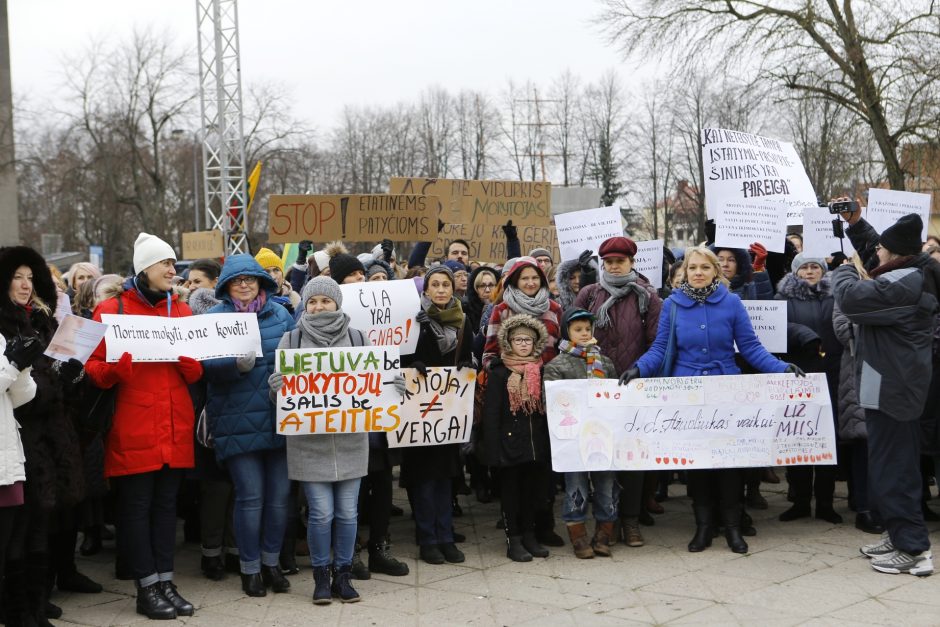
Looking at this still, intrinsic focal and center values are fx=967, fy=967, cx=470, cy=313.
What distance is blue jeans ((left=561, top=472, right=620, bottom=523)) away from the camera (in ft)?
21.5

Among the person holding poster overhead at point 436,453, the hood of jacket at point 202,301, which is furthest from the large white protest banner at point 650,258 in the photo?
the hood of jacket at point 202,301

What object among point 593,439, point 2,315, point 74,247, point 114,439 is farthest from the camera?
point 74,247

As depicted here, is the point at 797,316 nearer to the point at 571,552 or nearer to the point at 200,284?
the point at 571,552

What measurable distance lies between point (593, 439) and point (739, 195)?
3.21 metres

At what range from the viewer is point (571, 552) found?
263 inches

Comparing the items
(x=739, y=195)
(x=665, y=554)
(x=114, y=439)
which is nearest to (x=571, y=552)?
(x=665, y=554)

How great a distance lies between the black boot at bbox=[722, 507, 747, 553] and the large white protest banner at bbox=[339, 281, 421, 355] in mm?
2461

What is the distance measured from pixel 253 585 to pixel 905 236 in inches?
180

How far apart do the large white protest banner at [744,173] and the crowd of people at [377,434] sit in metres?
1.18

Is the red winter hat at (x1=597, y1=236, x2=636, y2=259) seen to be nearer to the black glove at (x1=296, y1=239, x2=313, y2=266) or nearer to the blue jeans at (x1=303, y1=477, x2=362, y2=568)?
the blue jeans at (x1=303, y1=477, x2=362, y2=568)

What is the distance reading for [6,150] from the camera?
3238cm

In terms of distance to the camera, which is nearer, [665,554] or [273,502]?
[273,502]

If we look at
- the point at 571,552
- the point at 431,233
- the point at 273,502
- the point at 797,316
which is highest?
the point at 431,233

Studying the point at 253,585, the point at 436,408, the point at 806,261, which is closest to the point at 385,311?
the point at 436,408
